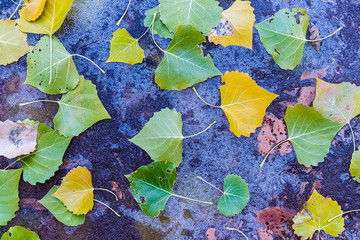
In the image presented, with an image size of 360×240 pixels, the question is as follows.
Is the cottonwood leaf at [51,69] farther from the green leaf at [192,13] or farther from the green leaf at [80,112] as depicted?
the green leaf at [192,13]

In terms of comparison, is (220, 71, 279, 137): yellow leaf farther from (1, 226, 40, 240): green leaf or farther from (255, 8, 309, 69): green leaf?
(1, 226, 40, 240): green leaf

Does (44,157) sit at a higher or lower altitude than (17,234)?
higher

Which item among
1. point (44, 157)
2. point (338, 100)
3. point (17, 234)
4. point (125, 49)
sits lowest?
point (17, 234)

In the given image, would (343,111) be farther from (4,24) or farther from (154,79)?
(4,24)

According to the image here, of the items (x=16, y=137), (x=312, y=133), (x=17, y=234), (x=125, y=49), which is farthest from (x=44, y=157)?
(x=312, y=133)

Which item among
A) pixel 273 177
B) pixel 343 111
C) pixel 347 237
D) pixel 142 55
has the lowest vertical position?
pixel 347 237

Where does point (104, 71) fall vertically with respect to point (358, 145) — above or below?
above

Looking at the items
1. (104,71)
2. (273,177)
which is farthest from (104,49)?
(273,177)

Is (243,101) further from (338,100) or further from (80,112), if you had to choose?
(80,112)
